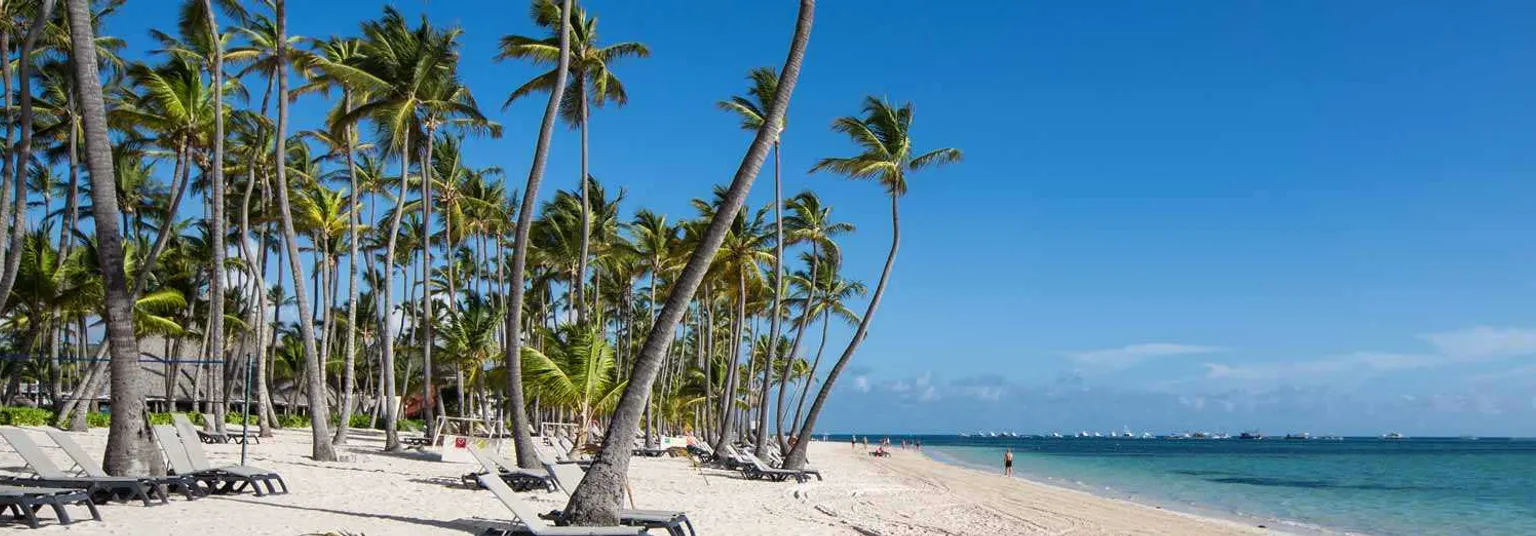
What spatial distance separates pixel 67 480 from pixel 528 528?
5.14 metres

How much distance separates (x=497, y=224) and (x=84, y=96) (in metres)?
27.3

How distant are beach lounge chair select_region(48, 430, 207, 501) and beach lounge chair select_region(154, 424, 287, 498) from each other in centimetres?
13

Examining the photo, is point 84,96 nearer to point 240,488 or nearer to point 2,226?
point 240,488

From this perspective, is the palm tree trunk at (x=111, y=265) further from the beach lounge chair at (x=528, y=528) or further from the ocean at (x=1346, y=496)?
the ocean at (x=1346, y=496)

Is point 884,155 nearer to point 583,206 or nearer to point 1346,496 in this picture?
point 583,206

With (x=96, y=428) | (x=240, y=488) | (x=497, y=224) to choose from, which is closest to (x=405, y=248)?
(x=497, y=224)

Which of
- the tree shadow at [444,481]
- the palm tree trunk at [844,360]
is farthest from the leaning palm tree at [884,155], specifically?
the tree shadow at [444,481]

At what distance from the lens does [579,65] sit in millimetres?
25109

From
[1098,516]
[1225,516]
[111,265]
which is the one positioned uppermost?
[111,265]

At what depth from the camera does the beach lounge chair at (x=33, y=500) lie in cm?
916

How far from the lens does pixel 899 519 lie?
657 inches

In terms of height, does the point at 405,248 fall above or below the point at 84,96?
above

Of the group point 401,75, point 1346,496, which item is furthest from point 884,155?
point 1346,496

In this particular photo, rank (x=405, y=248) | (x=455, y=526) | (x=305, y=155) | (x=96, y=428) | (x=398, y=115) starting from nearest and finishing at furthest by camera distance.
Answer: (x=455, y=526)
(x=398, y=115)
(x=96, y=428)
(x=305, y=155)
(x=405, y=248)
